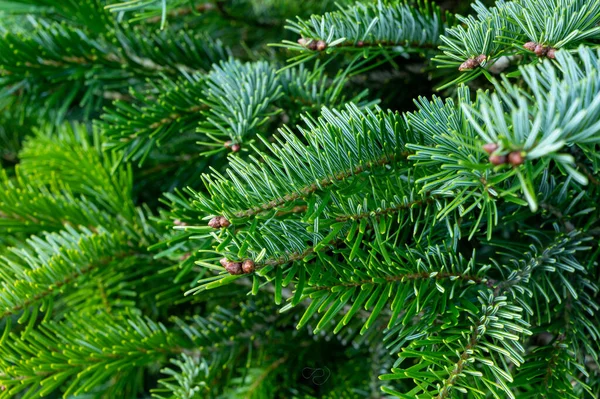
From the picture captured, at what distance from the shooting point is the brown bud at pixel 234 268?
0.28 m

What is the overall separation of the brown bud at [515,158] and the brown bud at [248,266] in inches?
5.6

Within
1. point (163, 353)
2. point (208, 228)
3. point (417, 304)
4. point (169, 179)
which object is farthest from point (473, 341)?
point (169, 179)

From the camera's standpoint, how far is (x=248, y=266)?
283 millimetres

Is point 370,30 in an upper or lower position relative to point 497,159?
upper

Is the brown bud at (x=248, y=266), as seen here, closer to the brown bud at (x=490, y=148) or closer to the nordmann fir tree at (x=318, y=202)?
the nordmann fir tree at (x=318, y=202)

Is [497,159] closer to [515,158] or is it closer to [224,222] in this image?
[515,158]

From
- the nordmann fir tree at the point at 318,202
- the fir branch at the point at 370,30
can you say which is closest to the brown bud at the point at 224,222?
the nordmann fir tree at the point at 318,202

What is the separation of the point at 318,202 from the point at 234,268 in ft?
0.20

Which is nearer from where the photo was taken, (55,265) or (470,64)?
(470,64)

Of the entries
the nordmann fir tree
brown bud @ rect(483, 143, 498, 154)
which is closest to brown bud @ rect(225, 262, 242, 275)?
the nordmann fir tree

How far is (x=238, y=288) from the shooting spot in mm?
496

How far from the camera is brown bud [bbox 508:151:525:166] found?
0.67 feet

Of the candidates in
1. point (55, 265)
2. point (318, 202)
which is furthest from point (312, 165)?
point (55, 265)

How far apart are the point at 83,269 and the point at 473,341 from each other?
12.5 inches
